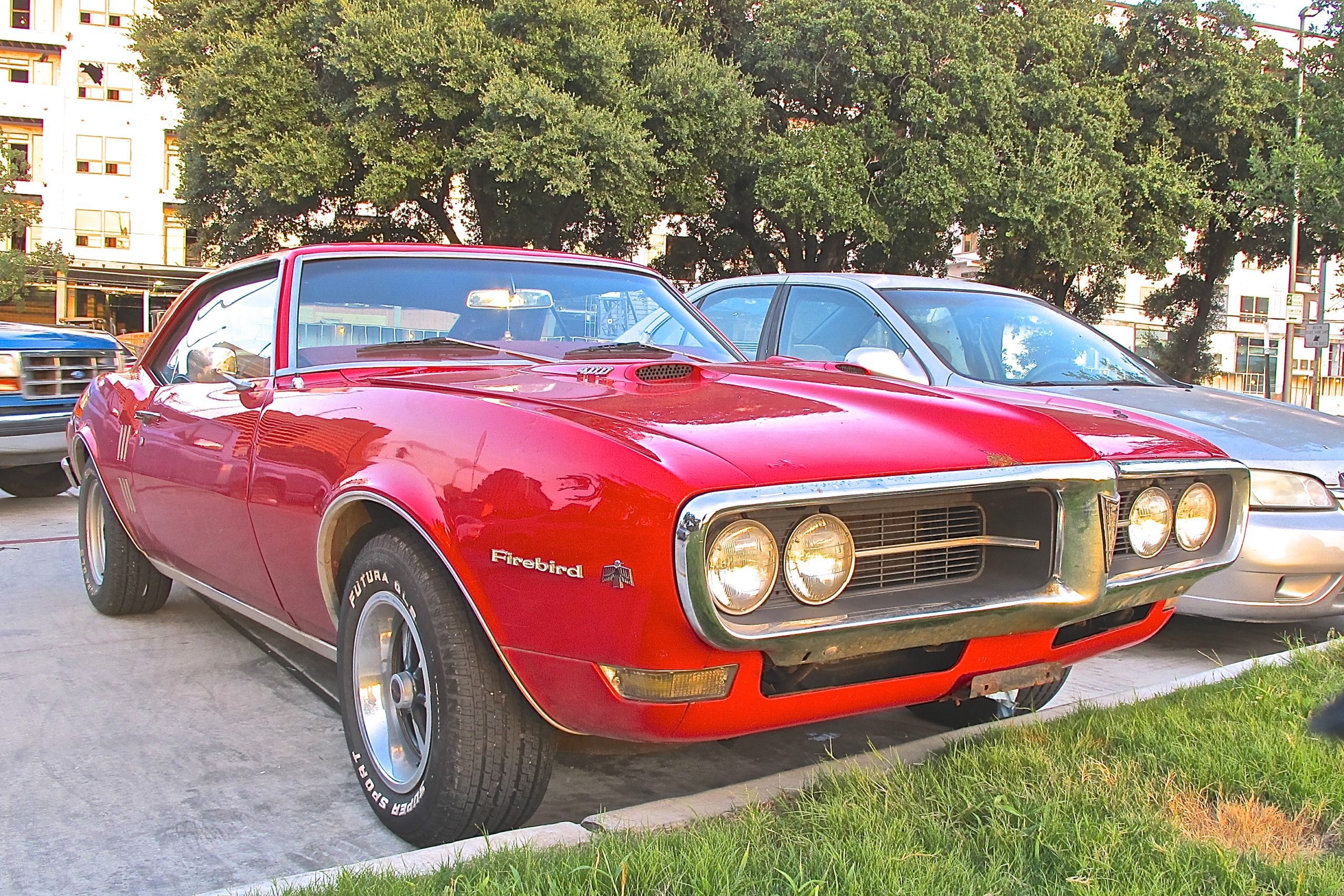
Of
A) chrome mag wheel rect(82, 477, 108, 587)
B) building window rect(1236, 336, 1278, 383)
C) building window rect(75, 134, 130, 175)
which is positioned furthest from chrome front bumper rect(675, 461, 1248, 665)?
building window rect(1236, 336, 1278, 383)

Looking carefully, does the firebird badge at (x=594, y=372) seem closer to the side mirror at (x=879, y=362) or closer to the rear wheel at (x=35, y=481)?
the side mirror at (x=879, y=362)

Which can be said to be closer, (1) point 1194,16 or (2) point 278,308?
(2) point 278,308

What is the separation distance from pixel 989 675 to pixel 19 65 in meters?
49.6

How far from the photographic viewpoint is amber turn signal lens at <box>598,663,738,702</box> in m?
2.09

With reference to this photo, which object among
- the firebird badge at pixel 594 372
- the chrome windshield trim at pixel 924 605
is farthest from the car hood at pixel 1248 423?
the firebird badge at pixel 594 372

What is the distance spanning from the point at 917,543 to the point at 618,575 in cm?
69

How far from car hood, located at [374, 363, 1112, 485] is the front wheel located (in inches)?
18.3

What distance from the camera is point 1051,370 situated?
547 cm

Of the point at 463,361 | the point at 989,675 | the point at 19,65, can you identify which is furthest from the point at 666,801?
the point at 19,65

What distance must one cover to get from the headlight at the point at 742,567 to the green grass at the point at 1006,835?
0.50m

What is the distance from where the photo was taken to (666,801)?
8.35 feet

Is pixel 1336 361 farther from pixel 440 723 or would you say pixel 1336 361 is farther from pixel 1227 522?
pixel 440 723

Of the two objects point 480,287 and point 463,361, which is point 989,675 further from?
point 480,287

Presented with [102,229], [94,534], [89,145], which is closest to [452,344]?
[94,534]
